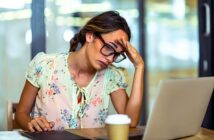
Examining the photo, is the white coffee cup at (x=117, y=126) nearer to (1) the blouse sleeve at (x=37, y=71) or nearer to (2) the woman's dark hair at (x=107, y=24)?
(2) the woman's dark hair at (x=107, y=24)

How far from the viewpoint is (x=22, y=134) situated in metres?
1.37

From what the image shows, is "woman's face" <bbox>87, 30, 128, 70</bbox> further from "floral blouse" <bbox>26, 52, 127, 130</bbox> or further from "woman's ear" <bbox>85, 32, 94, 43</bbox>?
"floral blouse" <bbox>26, 52, 127, 130</bbox>

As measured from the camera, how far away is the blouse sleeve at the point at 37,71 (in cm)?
178

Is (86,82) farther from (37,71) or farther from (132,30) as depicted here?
(132,30)

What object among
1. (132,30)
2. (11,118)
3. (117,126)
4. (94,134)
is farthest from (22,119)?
(132,30)

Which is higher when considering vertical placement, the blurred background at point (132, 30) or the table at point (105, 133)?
the blurred background at point (132, 30)

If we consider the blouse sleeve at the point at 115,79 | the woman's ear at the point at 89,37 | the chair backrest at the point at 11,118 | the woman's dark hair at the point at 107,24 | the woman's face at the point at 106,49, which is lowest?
the chair backrest at the point at 11,118

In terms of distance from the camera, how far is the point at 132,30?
12.5 feet

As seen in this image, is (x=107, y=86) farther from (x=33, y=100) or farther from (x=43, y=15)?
(x=43, y=15)

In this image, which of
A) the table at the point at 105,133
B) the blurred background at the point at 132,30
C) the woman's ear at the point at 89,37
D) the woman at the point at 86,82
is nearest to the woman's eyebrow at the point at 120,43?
the woman at the point at 86,82

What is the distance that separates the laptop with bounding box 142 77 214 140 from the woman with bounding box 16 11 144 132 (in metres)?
0.36

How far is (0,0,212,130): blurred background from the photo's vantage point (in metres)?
3.27

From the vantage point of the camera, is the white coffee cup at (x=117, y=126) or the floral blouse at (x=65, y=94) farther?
the floral blouse at (x=65, y=94)

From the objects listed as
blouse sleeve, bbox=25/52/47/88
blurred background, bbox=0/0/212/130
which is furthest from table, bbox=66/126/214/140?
blurred background, bbox=0/0/212/130
